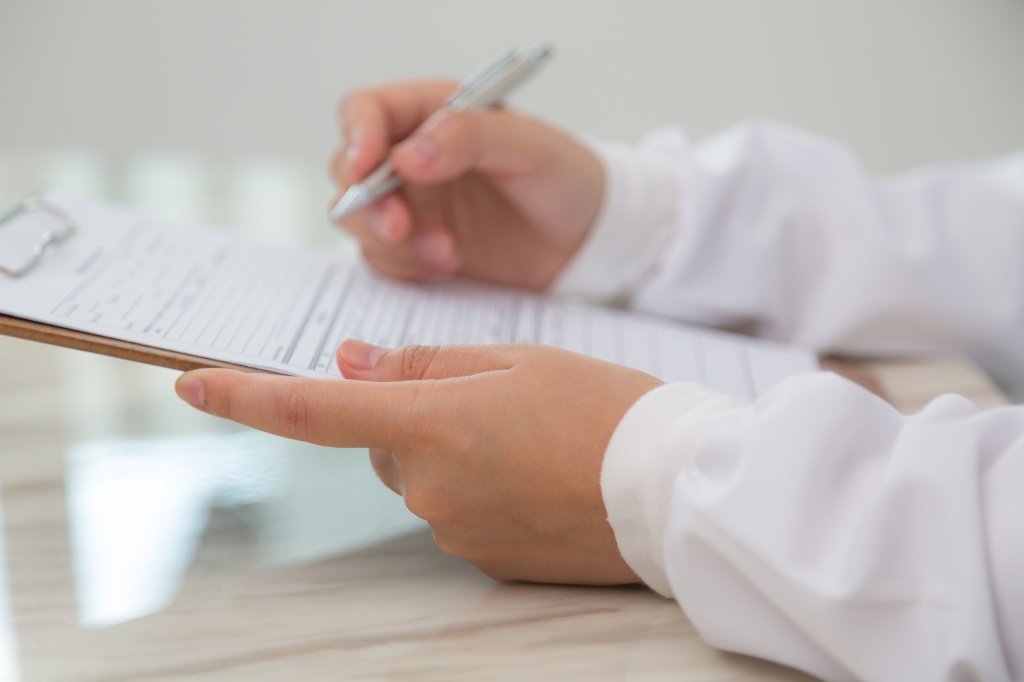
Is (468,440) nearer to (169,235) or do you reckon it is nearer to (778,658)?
(778,658)

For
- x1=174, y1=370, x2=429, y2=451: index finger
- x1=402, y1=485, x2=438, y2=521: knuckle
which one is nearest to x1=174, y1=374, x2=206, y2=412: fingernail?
x1=174, y1=370, x2=429, y2=451: index finger

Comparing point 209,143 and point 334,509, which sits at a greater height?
point 334,509

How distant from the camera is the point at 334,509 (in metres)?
0.51

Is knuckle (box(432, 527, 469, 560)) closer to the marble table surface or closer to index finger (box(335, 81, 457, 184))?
the marble table surface

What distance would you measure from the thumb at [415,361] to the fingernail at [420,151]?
254 mm

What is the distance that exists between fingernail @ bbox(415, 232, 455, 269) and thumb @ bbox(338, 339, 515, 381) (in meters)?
0.26

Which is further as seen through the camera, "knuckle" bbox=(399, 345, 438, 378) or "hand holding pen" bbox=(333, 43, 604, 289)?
"hand holding pen" bbox=(333, 43, 604, 289)

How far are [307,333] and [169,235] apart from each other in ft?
0.53

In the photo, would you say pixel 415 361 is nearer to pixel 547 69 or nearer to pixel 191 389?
pixel 191 389

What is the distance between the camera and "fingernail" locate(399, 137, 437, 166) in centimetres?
68

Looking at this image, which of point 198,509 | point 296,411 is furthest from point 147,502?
point 296,411

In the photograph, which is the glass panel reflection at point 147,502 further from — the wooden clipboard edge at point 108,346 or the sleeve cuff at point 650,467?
the sleeve cuff at point 650,467

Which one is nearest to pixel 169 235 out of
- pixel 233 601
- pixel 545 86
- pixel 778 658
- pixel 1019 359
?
pixel 233 601

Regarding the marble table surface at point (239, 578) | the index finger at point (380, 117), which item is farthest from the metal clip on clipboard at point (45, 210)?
the index finger at point (380, 117)
